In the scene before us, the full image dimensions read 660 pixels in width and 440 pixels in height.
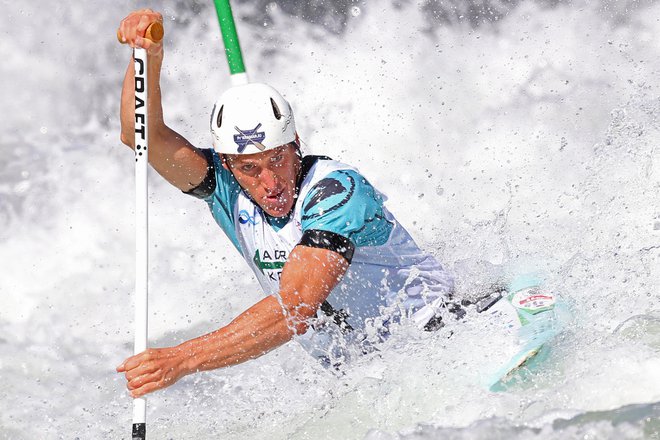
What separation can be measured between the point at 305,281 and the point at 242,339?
11.2 inches

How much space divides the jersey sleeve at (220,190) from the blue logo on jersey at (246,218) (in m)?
0.07

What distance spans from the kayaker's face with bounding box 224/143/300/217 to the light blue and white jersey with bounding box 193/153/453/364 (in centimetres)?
6

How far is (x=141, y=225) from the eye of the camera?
3389 millimetres

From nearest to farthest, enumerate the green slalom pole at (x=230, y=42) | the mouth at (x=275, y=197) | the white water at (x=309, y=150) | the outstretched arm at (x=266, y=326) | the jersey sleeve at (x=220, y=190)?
the outstretched arm at (x=266, y=326), the mouth at (x=275, y=197), the green slalom pole at (x=230, y=42), the jersey sleeve at (x=220, y=190), the white water at (x=309, y=150)

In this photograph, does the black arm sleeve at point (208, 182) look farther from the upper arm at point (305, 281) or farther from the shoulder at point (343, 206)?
the upper arm at point (305, 281)

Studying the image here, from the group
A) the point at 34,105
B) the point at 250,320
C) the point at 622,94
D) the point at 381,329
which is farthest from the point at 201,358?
the point at 622,94

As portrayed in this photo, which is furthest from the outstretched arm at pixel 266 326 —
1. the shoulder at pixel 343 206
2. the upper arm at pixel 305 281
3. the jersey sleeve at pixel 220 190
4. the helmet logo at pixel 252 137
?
the jersey sleeve at pixel 220 190

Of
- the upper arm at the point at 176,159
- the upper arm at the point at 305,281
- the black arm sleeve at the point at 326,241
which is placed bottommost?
the upper arm at the point at 305,281

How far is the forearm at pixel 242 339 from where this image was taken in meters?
3.12

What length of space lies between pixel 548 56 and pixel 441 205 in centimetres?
150

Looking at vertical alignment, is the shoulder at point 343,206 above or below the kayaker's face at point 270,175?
below

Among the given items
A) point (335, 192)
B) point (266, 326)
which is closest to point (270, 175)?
point (335, 192)

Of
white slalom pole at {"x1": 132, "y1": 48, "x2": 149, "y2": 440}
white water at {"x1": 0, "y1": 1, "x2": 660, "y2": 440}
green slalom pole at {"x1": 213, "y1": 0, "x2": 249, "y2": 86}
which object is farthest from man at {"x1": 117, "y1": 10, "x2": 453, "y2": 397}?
white water at {"x1": 0, "y1": 1, "x2": 660, "y2": 440}

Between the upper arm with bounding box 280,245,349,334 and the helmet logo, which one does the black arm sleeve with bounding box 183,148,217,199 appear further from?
the upper arm with bounding box 280,245,349,334
